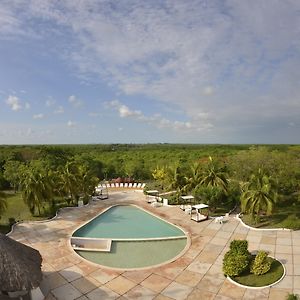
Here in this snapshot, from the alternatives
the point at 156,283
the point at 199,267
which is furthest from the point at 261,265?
the point at 156,283

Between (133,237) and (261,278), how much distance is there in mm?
9933

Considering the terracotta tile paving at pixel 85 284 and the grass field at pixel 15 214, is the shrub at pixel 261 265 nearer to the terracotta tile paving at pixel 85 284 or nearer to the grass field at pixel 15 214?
the terracotta tile paving at pixel 85 284

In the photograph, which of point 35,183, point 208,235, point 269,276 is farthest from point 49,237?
point 269,276

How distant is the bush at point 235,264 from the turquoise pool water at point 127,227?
697 centimetres

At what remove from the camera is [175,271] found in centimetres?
1605

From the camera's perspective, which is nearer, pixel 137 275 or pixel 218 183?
pixel 137 275

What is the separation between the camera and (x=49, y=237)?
21.0m

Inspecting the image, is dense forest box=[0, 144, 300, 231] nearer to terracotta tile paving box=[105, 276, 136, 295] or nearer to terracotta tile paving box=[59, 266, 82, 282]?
terracotta tile paving box=[59, 266, 82, 282]

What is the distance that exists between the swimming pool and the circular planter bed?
14.5ft

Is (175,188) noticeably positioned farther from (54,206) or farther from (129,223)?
(54,206)

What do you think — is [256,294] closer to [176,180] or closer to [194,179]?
[194,179]

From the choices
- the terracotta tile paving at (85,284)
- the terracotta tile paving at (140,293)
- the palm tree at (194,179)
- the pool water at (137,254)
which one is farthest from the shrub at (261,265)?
the palm tree at (194,179)

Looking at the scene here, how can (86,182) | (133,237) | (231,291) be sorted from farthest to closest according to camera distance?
(86,182)
(133,237)
(231,291)

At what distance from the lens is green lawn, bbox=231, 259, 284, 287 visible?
47.4 feet
